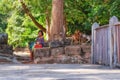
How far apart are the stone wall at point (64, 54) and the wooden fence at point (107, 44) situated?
298 cm

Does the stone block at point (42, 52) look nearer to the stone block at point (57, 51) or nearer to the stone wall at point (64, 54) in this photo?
the stone wall at point (64, 54)

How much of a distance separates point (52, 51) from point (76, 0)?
37.9ft

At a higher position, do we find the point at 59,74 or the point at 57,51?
the point at 57,51

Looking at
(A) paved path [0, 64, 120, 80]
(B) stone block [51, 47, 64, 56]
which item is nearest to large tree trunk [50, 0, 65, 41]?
(B) stone block [51, 47, 64, 56]

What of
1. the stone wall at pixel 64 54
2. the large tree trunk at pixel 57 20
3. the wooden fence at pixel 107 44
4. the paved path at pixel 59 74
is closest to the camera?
the paved path at pixel 59 74

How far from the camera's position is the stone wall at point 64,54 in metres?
15.4

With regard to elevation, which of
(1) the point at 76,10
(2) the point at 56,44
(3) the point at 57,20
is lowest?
(2) the point at 56,44

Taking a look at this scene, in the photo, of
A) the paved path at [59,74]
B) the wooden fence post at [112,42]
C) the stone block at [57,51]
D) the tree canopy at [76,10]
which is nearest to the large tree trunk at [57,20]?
the tree canopy at [76,10]

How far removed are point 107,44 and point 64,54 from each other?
5.71m

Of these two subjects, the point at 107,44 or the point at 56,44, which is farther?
the point at 56,44

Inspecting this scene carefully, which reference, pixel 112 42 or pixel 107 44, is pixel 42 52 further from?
pixel 112 42

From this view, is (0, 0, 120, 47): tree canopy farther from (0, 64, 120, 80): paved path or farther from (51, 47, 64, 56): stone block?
(0, 64, 120, 80): paved path

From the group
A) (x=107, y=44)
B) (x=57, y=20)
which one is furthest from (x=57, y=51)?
(x=107, y=44)

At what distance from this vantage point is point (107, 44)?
10.5m
